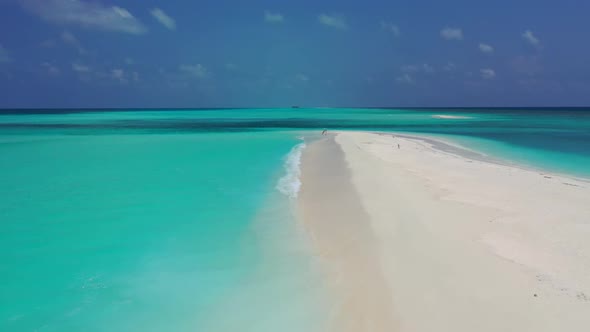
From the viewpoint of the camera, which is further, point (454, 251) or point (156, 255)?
point (156, 255)

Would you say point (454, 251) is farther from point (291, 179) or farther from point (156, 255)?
point (291, 179)

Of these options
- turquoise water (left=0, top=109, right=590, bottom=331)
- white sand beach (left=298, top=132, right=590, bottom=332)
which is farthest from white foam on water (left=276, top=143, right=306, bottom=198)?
white sand beach (left=298, top=132, right=590, bottom=332)

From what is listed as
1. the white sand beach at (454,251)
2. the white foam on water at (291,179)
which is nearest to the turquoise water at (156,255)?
the white foam on water at (291,179)

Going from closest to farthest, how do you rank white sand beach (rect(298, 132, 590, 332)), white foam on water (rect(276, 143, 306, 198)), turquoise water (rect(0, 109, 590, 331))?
1. white sand beach (rect(298, 132, 590, 332))
2. turquoise water (rect(0, 109, 590, 331))
3. white foam on water (rect(276, 143, 306, 198))

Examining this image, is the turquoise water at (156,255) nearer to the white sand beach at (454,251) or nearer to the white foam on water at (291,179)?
the white foam on water at (291,179)

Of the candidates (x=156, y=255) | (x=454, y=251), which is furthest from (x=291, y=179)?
(x=454, y=251)

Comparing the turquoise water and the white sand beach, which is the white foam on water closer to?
the turquoise water
